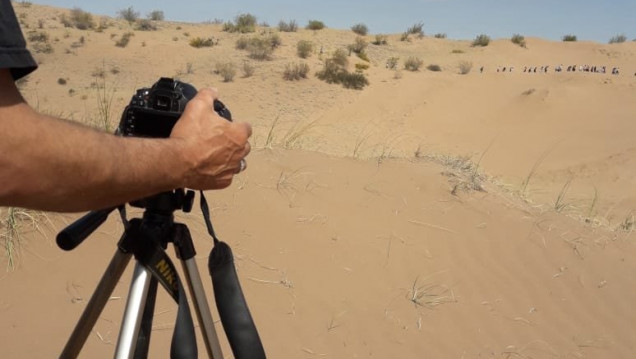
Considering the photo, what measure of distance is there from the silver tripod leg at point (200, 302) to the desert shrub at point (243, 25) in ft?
83.9

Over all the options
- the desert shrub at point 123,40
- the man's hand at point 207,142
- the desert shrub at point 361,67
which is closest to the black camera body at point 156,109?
the man's hand at point 207,142

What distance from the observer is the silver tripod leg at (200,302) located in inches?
56.7

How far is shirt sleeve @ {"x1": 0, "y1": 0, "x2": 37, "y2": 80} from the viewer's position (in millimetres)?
865

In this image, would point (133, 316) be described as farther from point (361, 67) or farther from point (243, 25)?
point (243, 25)

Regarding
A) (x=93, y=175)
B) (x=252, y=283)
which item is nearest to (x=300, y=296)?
(x=252, y=283)

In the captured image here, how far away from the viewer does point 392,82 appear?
58.7 feet

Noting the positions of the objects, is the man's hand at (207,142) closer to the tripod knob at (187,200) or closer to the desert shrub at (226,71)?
the tripod knob at (187,200)

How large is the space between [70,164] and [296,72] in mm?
16482

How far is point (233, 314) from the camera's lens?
143 centimetres

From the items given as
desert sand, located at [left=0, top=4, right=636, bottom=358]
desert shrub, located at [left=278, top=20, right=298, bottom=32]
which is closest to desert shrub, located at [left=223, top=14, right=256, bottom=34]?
desert shrub, located at [left=278, top=20, right=298, bottom=32]

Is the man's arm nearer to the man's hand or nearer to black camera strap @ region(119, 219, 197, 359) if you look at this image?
the man's hand

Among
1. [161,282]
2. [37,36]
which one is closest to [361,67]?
[37,36]

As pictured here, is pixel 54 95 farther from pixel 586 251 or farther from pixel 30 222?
pixel 586 251

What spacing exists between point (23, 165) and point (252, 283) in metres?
2.44
